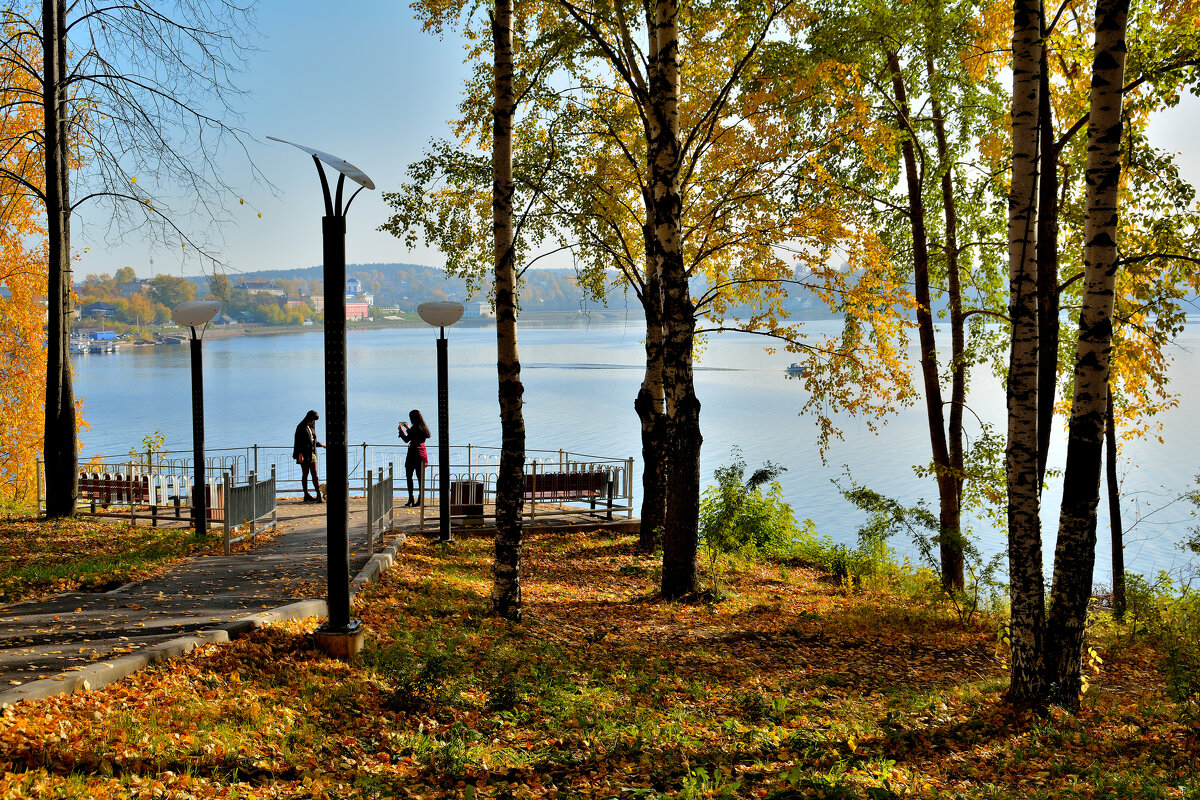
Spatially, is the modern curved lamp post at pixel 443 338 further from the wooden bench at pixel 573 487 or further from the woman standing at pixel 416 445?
the wooden bench at pixel 573 487

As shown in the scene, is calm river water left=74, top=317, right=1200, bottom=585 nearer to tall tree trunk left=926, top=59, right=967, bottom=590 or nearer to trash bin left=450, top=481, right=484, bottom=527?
tall tree trunk left=926, top=59, right=967, bottom=590

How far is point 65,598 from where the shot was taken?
7.71 m

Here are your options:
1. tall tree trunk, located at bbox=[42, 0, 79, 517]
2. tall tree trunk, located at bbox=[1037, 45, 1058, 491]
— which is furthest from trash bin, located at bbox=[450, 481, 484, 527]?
tall tree trunk, located at bbox=[1037, 45, 1058, 491]

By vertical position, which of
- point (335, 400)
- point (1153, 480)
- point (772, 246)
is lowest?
point (1153, 480)

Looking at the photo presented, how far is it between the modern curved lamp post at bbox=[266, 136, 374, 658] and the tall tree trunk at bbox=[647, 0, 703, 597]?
13.2 ft

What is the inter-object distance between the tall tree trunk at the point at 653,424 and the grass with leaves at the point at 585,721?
4.34 m

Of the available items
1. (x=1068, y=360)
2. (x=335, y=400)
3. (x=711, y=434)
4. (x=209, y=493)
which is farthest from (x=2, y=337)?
(x=711, y=434)

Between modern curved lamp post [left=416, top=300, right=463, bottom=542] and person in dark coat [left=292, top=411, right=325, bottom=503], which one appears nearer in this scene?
modern curved lamp post [left=416, top=300, right=463, bottom=542]

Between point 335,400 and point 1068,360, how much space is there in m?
11.3

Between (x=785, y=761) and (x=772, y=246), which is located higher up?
(x=772, y=246)

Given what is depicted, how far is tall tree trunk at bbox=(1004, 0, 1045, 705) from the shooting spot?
6359 mm

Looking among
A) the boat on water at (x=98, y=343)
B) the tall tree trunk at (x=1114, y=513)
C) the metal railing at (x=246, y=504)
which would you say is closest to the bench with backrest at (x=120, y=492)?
the metal railing at (x=246, y=504)

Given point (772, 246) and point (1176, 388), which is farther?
point (1176, 388)

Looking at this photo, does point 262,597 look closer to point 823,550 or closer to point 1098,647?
point 1098,647
